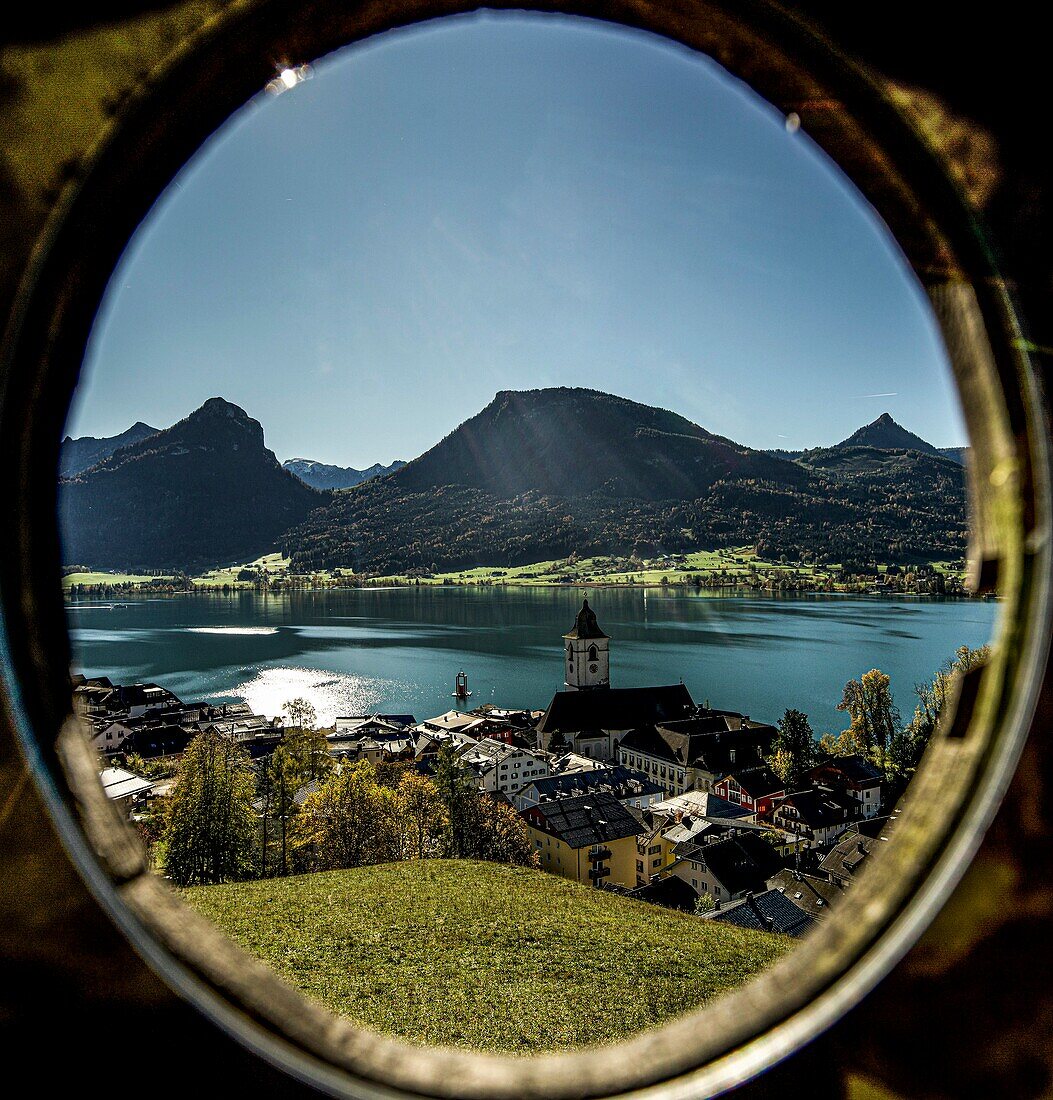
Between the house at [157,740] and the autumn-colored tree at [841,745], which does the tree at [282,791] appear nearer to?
the house at [157,740]

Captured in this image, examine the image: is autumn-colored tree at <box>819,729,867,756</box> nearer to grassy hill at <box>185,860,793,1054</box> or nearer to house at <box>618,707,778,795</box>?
house at <box>618,707,778,795</box>

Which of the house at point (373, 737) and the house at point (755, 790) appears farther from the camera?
the house at point (373, 737)

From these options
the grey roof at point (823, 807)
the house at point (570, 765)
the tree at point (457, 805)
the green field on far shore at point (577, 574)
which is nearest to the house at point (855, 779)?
the grey roof at point (823, 807)

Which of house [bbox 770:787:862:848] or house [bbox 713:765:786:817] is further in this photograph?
house [bbox 713:765:786:817]

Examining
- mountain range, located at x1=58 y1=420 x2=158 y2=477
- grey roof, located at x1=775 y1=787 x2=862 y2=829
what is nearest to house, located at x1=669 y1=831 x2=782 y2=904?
grey roof, located at x1=775 y1=787 x2=862 y2=829

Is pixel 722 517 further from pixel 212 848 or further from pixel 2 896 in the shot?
pixel 2 896

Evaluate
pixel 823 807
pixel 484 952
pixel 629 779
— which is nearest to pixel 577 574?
pixel 629 779
